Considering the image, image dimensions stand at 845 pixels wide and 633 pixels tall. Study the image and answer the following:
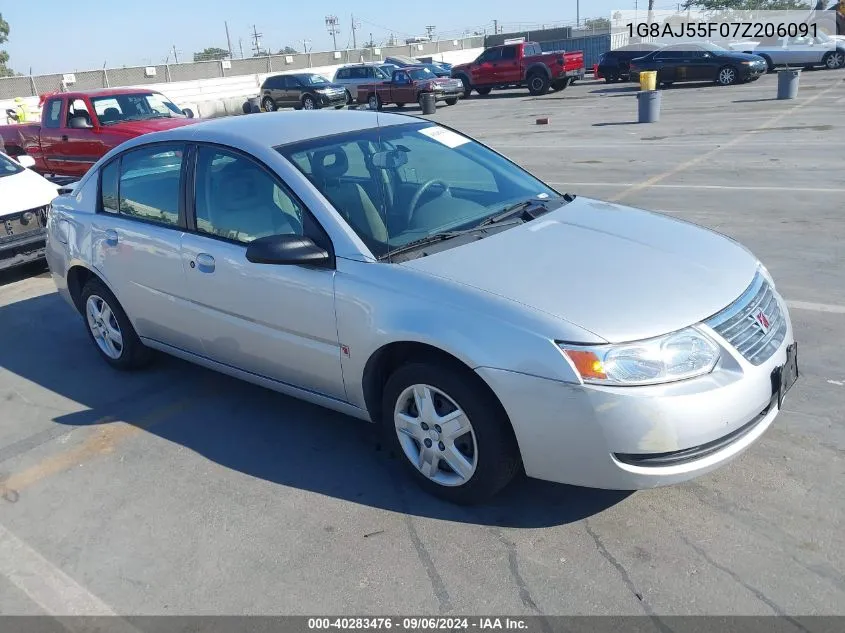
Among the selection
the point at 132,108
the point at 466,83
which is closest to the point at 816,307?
the point at 132,108

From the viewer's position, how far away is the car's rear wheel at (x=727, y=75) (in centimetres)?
2541

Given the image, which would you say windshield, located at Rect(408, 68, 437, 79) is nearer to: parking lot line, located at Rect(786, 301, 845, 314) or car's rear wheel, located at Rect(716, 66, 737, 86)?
car's rear wheel, located at Rect(716, 66, 737, 86)

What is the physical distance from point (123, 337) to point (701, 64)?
25.1 m

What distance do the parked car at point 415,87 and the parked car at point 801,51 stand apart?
10835 millimetres

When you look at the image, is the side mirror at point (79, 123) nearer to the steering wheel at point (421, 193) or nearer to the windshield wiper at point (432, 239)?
the steering wheel at point (421, 193)

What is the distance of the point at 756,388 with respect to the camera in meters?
3.15

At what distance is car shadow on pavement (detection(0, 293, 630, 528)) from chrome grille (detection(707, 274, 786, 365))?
34.6 inches

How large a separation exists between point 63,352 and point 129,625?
3.51 m

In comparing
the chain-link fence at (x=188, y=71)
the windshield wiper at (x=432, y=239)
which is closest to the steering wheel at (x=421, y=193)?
the windshield wiper at (x=432, y=239)

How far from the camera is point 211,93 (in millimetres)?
38281

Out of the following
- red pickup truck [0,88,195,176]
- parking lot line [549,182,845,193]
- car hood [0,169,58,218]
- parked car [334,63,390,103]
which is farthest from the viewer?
parked car [334,63,390,103]

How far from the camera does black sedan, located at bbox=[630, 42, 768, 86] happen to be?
82.7ft

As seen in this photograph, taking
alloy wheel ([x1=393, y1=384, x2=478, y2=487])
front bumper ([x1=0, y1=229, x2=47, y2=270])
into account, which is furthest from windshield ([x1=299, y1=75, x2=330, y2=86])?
alloy wheel ([x1=393, y1=384, x2=478, y2=487])

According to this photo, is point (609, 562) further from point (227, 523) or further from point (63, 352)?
point (63, 352)
